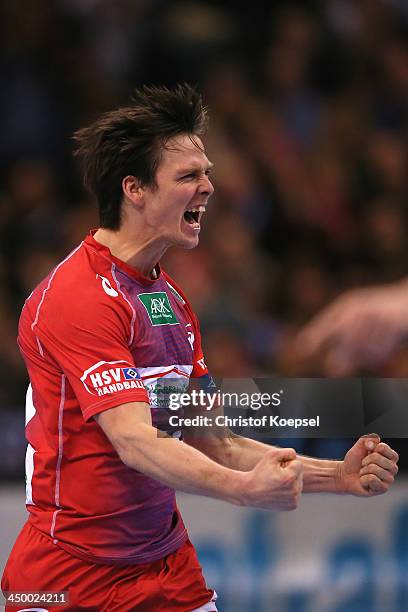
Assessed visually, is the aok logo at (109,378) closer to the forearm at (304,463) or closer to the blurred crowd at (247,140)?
the forearm at (304,463)

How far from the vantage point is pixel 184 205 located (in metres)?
3.21

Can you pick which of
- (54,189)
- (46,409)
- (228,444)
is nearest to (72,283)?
(46,409)

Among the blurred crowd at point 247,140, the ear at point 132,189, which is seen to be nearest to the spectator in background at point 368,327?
the ear at point 132,189

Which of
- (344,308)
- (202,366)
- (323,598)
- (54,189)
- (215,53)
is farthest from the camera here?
(215,53)

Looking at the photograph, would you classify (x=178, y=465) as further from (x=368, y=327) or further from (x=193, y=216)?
(x=193, y=216)

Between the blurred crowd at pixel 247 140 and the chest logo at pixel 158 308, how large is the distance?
2567mm

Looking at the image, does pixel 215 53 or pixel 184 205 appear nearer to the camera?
pixel 184 205

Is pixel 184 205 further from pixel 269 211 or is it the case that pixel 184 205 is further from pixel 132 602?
pixel 269 211

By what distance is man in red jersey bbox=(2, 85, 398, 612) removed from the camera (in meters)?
2.93

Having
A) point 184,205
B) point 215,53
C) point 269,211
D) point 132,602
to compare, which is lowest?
point 132,602

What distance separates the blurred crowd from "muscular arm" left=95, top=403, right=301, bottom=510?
3004 mm

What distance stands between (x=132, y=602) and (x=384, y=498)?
1.98 metres

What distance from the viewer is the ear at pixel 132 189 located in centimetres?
320

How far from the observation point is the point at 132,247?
3.22 m
